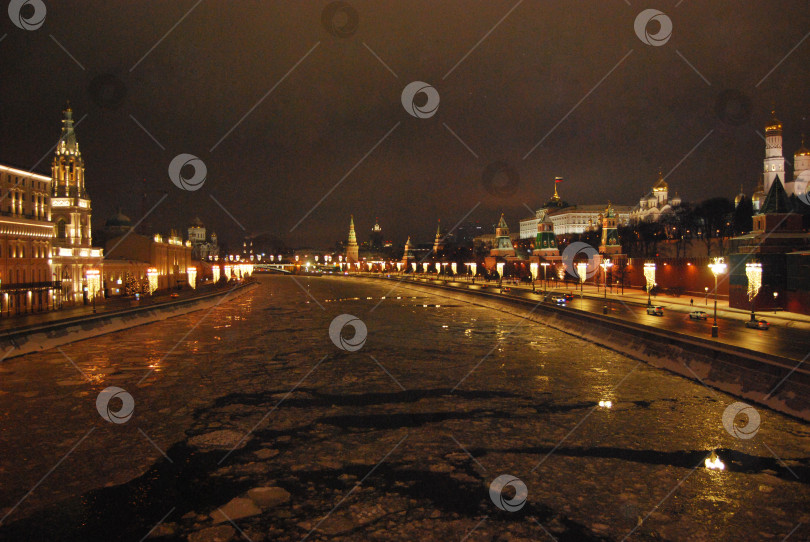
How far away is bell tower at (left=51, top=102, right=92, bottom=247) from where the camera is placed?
157 ft

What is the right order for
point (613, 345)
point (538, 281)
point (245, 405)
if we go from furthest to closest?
point (538, 281), point (613, 345), point (245, 405)

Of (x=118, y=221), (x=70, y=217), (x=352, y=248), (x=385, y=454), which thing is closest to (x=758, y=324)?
(x=385, y=454)

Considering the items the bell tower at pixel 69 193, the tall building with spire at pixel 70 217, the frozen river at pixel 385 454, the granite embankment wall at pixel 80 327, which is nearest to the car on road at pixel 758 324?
the frozen river at pixel 385 454

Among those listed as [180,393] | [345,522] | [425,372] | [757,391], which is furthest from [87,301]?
[757,391]

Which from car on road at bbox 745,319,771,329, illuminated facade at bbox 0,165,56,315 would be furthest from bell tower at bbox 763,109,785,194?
illuminated facade at bbox 0,165,56,315

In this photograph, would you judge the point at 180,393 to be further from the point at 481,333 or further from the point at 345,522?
the point at 481,333

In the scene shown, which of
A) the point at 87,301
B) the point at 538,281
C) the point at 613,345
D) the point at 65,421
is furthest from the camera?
the point at 538,281

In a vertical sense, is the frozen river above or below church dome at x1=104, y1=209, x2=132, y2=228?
below

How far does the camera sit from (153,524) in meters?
5.85

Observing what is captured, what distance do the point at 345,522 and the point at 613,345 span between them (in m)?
15.0

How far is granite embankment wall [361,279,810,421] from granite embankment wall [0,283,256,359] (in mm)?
21120

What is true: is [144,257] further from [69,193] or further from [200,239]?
[200,239]

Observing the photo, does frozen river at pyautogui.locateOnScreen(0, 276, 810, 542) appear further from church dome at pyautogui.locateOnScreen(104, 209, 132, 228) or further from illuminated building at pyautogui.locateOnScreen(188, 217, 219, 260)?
illuminated building at pyautogui.locateOnScreen(188, 217, 219, 260)

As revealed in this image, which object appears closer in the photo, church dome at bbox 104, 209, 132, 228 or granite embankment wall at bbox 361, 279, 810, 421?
granite embankment wall at bbox 361, 279, 810, 421
